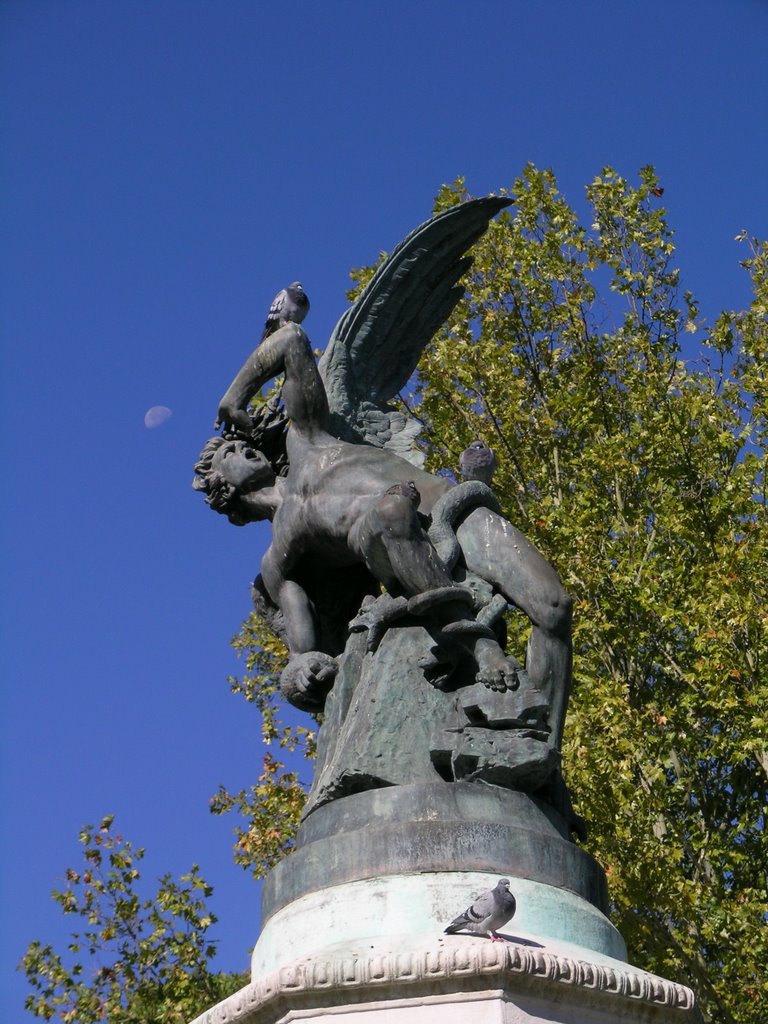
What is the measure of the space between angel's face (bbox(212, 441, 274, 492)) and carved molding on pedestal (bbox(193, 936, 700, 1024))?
2583 mm

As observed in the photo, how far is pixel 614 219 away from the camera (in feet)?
55.0

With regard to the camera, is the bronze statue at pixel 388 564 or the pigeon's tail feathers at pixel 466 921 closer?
the pigeon's tail feathers at pixel 466 921

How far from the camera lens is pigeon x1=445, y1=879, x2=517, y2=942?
4.39m

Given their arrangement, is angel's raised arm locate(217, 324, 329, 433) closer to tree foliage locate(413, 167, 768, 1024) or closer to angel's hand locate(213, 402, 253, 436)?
angel's hand locate(213, 402, 253, 436)

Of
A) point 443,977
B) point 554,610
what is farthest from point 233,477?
point 443,977

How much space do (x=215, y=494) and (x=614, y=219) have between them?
36.8 feet

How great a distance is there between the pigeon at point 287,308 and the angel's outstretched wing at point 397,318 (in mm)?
254

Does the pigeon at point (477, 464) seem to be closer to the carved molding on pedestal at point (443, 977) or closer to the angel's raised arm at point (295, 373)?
the angel's raised arm at point (295, 373)

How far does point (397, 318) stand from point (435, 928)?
3428 mm

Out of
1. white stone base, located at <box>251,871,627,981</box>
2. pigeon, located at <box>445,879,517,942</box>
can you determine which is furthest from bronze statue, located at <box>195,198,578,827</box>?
pigeon, located at <box>445,879,517,942</box>

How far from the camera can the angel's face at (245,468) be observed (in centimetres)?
657

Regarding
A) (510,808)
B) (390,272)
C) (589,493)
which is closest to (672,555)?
(589,493)

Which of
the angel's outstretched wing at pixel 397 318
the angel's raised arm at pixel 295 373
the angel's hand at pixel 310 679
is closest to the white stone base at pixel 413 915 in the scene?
the angel's hand at pixel 310 679

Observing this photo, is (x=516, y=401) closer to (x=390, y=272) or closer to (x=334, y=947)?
(x=390, y=272)
